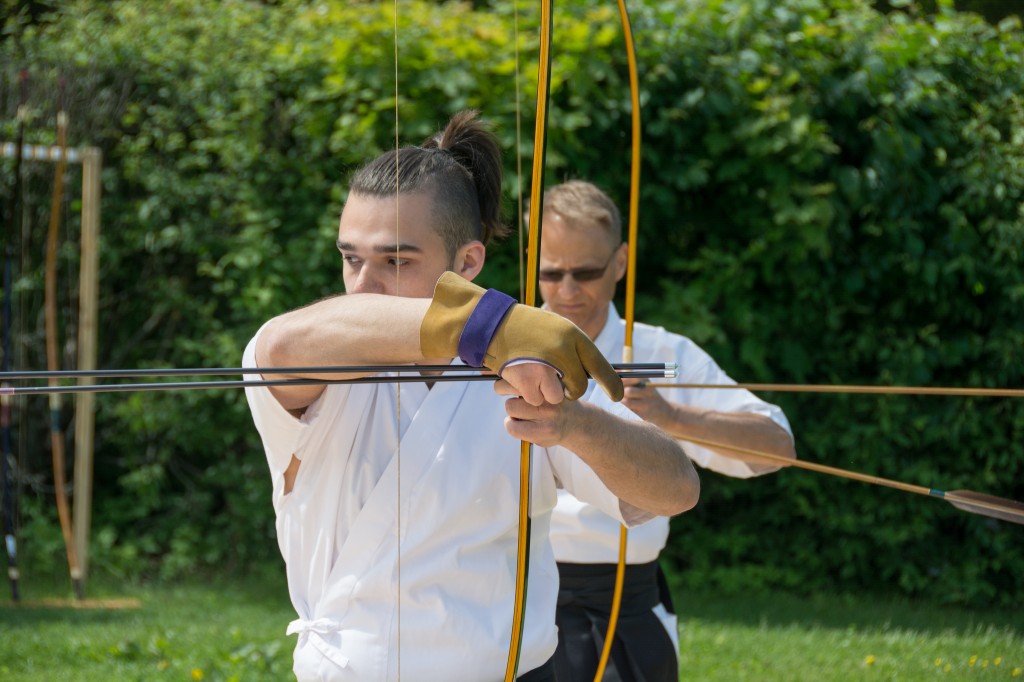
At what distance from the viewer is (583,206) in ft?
9.01

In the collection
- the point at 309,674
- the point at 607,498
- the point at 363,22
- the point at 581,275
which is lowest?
the point at 309,674

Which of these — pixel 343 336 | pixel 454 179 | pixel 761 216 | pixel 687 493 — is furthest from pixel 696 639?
pixel 343 336

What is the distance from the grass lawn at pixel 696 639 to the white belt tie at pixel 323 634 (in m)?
2.12

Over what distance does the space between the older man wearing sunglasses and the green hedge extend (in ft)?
5.65

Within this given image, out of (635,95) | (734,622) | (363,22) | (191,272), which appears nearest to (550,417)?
(635,95)

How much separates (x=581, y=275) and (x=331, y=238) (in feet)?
7.27

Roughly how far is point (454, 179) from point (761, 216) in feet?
10.3

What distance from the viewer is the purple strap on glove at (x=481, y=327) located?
1.27 metres

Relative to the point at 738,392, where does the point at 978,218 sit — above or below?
above

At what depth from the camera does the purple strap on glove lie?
1.27 metres

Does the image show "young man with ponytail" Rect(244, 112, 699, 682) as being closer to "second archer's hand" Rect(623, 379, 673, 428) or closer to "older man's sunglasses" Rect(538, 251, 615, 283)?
"second archer's hand" Rect(623, 379, 673, 428)

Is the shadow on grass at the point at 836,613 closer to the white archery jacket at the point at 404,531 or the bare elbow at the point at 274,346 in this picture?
the white archery jacket at the point at 404,531

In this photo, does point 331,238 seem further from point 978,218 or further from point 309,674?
point 309,674

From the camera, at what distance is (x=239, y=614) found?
440 cm
